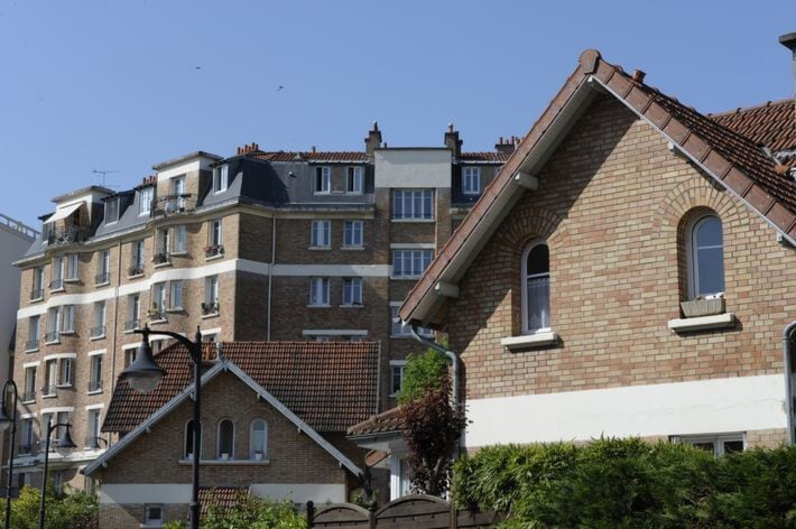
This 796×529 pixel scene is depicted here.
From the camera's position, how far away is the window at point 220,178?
→ 7319cm

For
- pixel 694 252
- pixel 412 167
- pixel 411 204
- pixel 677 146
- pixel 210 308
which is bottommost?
pixel 694 252

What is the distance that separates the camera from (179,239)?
A: 74062 millimetres

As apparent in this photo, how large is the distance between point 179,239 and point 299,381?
95.8 feet

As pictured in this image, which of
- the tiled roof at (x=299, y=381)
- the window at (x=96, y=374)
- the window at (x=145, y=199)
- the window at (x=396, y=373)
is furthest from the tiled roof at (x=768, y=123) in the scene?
the window at (x=96, y=374)

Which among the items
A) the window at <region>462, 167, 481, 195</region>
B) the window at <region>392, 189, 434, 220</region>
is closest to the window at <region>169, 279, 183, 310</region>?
the window at <region>392, 189, 434, 220</region>

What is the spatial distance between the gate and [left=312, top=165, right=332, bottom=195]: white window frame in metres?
52.4

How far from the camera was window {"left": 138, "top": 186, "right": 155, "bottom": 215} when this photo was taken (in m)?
77.5

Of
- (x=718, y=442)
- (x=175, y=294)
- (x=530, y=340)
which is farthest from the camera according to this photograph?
(x=175, y=294)

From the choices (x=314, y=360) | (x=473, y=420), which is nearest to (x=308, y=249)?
(x=314, y=360)

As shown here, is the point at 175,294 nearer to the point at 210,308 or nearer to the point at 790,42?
Result: the point at 210,308

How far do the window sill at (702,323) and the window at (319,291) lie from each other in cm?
5250

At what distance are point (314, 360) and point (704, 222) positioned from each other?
28.1 meters

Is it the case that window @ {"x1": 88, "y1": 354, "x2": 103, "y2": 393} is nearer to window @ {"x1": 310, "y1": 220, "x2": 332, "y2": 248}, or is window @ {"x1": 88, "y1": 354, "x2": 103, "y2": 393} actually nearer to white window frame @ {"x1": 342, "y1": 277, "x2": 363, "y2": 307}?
window @ {"x1": 310, "y1": 220, "x2": 332, "y2": 248}

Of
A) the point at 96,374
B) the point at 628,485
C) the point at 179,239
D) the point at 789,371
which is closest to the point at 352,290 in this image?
the point at 179,239
